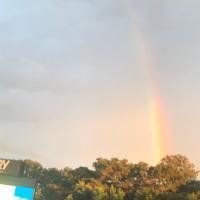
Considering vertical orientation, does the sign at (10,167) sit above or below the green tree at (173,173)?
below

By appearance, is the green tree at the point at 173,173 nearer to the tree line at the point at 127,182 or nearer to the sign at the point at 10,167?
the tree line at the point at 127,182

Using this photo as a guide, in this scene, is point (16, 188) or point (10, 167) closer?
point (16, 188)

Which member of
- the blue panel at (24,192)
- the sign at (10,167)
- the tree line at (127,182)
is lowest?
the blue panel at (24,192)

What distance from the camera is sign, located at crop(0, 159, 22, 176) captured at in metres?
38.6

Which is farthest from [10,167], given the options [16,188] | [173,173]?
[173,173]

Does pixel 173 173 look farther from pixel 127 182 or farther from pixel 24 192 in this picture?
pixel 24 192

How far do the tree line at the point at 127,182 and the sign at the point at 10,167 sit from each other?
192 ft

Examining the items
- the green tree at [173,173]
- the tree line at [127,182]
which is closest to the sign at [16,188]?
the tree line at [127,182]

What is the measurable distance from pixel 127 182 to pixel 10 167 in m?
80.5

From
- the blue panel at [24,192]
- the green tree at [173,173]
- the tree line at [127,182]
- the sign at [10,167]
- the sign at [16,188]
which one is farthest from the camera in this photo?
the green tree at [173,173]

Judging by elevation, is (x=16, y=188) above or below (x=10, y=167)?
below

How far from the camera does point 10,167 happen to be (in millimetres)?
39906

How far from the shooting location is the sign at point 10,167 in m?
38.6

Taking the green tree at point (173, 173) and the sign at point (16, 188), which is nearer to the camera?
the sign at point (16, 188)
